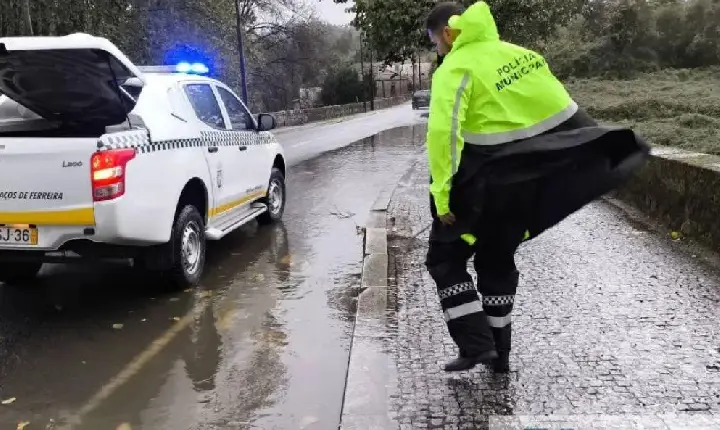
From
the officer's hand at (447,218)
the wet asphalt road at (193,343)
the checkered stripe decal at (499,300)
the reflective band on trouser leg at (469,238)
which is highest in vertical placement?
the officer's hand at (447,218)

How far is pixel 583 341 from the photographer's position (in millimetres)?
4375

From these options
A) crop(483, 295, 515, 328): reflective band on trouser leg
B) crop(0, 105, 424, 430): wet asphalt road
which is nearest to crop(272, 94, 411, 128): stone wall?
crop(0, 105, 424, 430): wet asphalt road

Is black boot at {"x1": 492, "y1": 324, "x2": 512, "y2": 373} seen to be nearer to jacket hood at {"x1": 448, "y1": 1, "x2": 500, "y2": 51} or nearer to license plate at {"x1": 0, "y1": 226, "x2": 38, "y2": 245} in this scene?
jacket hood at {"x1": 448, "y1": 1, "x2": 500, "y2": 51}

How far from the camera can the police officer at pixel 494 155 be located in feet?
11.5

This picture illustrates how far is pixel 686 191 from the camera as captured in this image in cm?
680

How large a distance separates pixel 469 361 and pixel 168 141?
3108mm

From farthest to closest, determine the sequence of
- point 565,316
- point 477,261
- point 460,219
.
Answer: point 565,316, point 477,261, point 460,219

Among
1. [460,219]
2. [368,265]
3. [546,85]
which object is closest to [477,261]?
[460,219]

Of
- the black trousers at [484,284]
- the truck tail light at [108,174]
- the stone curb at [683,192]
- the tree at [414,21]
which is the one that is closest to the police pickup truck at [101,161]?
the truck tail light at [108,174]

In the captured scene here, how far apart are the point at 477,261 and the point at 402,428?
104 cm

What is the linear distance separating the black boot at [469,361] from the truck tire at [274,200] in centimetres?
501

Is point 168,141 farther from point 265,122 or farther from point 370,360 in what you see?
point 265,122

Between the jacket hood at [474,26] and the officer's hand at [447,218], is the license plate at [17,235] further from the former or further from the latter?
the jacket hood at [474,26]

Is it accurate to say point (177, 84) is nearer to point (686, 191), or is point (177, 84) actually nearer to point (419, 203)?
point (419, 203)
